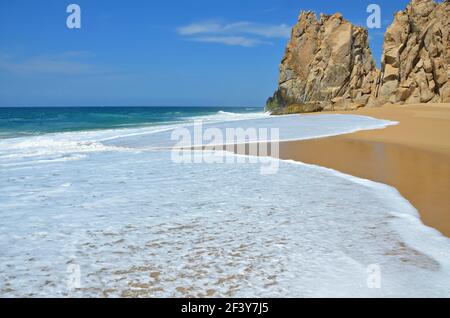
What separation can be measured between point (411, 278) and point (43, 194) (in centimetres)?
576

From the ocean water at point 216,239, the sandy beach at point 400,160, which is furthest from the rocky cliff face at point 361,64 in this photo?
the ocean water at point 216,239

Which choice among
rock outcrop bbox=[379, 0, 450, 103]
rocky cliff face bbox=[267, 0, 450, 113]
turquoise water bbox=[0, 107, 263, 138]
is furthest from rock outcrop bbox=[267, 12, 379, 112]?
turquoise water bbox=[0, 107, 263, 138]

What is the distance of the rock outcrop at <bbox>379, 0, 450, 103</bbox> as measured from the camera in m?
40.9

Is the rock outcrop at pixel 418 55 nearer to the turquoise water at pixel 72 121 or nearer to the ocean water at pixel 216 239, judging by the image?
the turquoise water at pixel 72 121

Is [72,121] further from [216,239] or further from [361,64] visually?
[216,239]

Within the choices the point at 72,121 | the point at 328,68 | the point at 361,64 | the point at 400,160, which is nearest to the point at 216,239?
the point at 400,160

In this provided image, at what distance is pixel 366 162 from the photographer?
9797 mm

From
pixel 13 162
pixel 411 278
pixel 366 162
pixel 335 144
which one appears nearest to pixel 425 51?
pixel 335 144

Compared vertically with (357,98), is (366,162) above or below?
below

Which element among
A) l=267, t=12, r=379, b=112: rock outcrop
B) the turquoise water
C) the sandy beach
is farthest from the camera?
l=267, t=12, r=379, b=112: rock outcrop

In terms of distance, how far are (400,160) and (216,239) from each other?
699 centimetres

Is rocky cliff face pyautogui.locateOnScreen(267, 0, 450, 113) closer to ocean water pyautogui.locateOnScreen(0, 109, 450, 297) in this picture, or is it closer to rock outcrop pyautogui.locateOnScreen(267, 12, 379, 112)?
rock outcrop pyautogui.locateOnScreen(267, 12, 379, 112)

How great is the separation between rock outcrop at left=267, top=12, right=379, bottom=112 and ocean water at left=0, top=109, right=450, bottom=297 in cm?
4118
